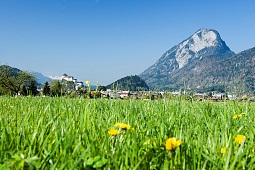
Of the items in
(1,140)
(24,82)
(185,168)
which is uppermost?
(24,82)

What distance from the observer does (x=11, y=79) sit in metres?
101

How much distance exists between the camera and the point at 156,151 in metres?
1.82

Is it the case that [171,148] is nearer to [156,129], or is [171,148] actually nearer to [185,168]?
A: [185,168]

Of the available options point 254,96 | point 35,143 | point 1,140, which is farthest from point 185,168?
point 254,96

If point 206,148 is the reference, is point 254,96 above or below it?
above

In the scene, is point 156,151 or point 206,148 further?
point 206,148

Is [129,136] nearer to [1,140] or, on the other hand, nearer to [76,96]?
[1,140]

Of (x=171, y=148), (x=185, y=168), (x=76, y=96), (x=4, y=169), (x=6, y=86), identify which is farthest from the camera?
(x=6, y=86)

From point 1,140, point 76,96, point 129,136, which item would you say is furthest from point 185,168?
point 76,96

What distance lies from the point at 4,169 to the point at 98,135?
104 centimetres

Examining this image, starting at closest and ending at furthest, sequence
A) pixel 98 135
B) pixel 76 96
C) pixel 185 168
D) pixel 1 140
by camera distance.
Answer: pixel 185 168 < pixel 1 140 < pixel 98 135 < pixel 76 96

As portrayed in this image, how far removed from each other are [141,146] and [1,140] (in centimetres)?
90

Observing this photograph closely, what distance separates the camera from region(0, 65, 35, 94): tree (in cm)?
9950

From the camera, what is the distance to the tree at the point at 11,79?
326 ft
